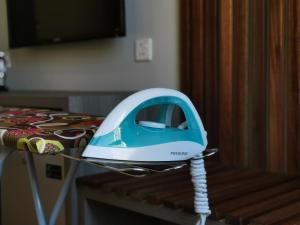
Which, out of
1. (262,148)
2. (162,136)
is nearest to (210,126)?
(262,148)

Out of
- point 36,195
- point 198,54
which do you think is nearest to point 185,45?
point 198,54

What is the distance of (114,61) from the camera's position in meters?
2.13

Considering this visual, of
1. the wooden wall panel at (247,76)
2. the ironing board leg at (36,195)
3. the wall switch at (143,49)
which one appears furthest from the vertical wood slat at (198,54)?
the ironing board leg at (36,195)

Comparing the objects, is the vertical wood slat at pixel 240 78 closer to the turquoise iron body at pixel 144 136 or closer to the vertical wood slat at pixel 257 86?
the vertical wood slat at pixel 257 86

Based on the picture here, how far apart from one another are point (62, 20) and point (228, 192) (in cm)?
138

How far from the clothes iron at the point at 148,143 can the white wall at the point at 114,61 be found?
935mm

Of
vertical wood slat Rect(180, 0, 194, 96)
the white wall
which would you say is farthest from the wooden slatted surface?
the white wall

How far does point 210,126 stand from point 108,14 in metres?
0.70

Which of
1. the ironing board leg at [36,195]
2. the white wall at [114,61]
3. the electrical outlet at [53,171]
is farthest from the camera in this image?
the white wall at [114,61]

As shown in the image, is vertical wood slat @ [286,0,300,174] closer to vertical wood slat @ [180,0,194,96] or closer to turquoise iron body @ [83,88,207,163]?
vertical wood slat @ [180,0,194,96]

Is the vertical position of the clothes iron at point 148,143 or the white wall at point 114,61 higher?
the white wall at point 114,61

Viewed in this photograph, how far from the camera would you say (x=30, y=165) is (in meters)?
1.24

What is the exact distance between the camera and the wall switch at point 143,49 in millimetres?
1941

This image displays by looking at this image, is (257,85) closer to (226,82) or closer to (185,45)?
(226,82)
